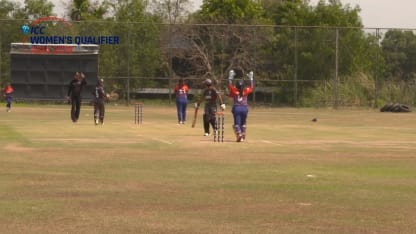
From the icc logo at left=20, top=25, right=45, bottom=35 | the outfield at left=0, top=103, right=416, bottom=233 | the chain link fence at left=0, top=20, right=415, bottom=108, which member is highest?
the icc logo at left=20, top=25, right=45, bottom=35

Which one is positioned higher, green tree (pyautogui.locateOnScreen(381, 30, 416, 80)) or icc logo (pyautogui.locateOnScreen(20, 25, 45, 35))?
icc logo (pyautogui.locateOnScreen(20, 25, 45, 35))

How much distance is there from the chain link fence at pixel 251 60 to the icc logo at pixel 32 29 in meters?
0.33

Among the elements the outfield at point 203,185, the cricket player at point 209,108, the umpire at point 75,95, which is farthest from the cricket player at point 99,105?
the outfield at point 203,185

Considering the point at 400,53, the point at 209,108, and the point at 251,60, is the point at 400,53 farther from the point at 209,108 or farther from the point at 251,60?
the point at 209,108

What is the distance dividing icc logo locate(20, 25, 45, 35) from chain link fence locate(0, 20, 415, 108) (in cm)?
33

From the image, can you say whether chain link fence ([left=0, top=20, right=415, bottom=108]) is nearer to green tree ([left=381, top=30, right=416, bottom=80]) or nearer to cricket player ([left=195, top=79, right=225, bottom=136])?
green tree ([left=381, top=30, right=416, bottom=80])

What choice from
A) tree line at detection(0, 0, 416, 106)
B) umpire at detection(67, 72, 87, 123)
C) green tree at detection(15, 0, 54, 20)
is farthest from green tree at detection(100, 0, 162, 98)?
umpire at detection(67, 72, 87, 123)

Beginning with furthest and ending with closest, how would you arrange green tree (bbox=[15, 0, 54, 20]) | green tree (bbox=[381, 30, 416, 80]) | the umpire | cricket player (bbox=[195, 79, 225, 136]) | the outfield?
green tree (bbox=[15, 0, 54, 20]), green tree (bbox=[381, 30, 416, 80]), the umpire, cricket player (bbox=[195, 79, 225, 136]), the outfield

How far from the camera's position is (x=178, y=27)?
61.9m

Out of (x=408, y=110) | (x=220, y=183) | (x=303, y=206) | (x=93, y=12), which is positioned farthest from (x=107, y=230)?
(x=93, y=12)

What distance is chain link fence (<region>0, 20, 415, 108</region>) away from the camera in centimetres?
6025

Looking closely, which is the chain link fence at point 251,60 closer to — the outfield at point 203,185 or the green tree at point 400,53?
the green tree at point 400,53

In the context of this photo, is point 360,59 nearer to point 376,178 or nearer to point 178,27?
point 178,27

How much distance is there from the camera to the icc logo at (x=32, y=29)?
2424 inches
